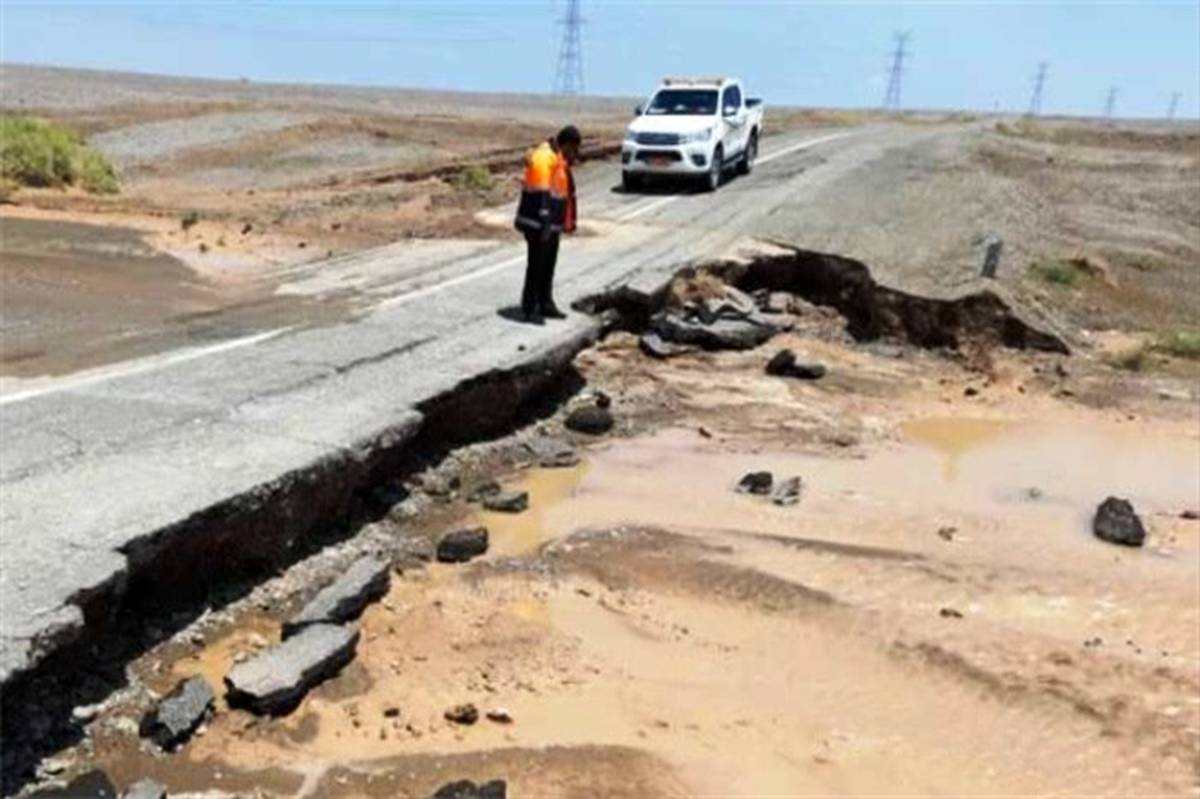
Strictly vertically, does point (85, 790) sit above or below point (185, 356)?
below

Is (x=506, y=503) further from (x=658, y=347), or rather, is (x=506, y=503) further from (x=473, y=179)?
(x=473, y=179)

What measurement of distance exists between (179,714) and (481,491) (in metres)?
3.65

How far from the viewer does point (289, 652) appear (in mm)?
5781

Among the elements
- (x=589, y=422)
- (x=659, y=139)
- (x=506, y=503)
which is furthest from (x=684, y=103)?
(x=506, y=503)

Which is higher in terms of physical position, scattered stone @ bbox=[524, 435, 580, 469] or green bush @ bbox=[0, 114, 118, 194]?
green bush @ bbox=[0, 114, 118, 194]

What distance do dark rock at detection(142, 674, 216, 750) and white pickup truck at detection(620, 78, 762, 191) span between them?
58.4ft

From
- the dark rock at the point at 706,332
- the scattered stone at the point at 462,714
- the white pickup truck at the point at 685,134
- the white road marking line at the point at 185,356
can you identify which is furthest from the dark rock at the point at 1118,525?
the white pickup truck at the point at 685,134

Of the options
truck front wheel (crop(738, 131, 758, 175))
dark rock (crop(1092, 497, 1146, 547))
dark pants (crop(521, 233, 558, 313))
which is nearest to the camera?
dark rock (crop(1092, 497, 1146, 547))

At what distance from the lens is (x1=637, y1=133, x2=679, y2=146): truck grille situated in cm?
2198

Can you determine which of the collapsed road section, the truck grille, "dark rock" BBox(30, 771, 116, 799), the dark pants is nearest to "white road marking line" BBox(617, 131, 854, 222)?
the truck grille

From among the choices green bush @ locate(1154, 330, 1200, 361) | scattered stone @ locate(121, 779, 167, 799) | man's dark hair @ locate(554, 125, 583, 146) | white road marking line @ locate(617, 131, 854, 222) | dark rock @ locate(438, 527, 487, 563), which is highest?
man's dark hair @ locate(554, 125, 583, 146)

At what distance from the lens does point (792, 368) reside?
41.5 feet

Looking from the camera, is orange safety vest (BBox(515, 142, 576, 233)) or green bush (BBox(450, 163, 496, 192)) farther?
green bush (BBox(450, 163, 496, 192))

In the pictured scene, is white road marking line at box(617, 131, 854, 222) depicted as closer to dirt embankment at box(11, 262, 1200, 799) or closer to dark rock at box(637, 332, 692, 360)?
dark rock at box(637, 332, 692, 360)
